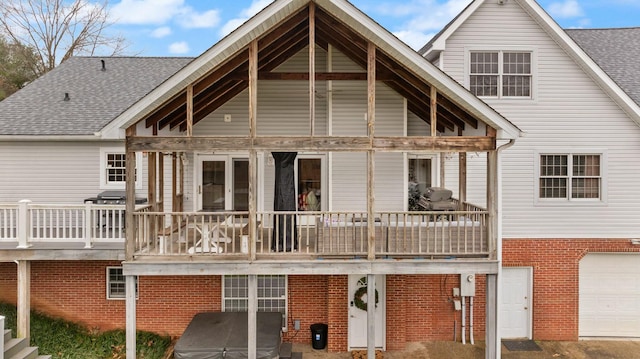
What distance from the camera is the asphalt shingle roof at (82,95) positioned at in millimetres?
13391

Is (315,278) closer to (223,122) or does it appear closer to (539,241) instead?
(223,122)

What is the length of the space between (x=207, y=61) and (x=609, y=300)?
13437 millimetres

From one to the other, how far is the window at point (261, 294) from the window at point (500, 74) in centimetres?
827

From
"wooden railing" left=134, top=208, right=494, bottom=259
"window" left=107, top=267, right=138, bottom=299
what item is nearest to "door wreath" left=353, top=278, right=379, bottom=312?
"wooden railing" left=134, top=208, right=494, bottom=259

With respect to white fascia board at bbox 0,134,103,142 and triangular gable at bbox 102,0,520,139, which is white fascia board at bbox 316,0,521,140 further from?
white fascia board at bbox 0,134,103,142

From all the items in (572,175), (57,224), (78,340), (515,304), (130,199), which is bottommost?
(78,340)

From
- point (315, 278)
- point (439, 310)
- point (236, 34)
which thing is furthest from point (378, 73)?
point (439, 310)

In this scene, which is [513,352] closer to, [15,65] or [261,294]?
[261,294]

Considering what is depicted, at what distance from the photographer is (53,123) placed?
44.2ft

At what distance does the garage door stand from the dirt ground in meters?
0.45

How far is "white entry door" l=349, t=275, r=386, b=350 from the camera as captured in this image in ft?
40.9

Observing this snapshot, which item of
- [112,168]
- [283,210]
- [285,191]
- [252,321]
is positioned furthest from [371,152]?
[112,168]

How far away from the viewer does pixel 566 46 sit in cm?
1251

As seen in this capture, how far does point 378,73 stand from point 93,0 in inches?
967
